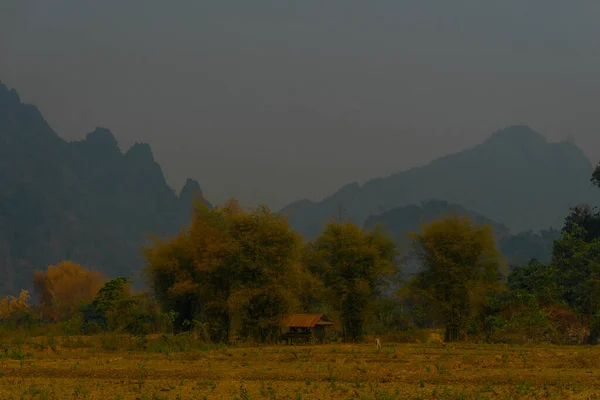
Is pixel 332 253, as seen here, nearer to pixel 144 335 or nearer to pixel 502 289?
pixel 502 289

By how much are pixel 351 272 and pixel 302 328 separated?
5522mm

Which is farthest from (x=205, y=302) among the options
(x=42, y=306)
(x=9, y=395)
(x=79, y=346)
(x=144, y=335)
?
(x=42, y=306)

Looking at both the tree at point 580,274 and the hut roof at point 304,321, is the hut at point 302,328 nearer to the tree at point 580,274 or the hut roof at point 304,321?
the hut roof at point 304,321

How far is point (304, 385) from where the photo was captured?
16.8 meters

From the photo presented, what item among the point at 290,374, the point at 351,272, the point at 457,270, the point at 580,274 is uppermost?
the point at 351,272

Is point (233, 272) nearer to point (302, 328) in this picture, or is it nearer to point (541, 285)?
point (302, 328)

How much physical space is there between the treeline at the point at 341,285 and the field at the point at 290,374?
309 inches

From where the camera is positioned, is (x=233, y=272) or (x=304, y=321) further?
(x=304, y=321)

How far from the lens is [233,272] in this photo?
3619 cm

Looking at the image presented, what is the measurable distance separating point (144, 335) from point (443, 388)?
65.7ft

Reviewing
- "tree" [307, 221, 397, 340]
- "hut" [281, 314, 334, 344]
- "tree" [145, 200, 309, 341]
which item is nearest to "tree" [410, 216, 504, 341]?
"tree" [307, 221, 397, 340]

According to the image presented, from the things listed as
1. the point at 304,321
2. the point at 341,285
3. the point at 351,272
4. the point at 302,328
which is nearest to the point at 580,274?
the point at 351,272

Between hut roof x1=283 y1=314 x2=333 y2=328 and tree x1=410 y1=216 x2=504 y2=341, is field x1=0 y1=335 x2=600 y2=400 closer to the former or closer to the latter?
hut roof x1=283 y1=314 x2=333 y2=328

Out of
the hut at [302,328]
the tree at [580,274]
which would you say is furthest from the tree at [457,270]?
the hut at [302,328]
